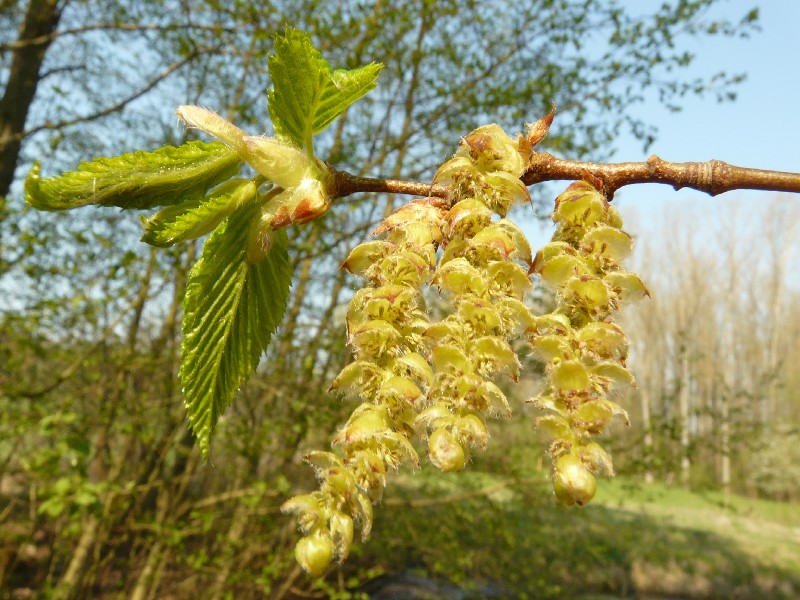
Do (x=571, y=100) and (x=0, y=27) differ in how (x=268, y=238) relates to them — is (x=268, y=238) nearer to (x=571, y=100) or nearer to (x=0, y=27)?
(x=571, y=100)

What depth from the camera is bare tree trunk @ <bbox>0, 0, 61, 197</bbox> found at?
11.3 ft

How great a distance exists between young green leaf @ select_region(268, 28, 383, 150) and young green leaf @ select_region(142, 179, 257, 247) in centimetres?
6

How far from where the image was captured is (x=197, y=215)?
1.79 ft

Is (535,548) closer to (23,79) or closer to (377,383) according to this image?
(23,79)

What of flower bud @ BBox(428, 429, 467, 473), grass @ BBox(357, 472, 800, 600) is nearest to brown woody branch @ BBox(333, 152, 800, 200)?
flower bud @ BBox(428, 429, 467, 473)

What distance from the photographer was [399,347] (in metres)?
0.46

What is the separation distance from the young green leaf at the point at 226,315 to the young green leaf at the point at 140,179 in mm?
45

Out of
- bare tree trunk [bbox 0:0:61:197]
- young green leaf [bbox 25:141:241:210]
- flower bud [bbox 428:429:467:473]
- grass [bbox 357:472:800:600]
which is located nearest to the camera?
flower bud [bbox 428:429:467:473]

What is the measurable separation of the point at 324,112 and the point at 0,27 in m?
5.32

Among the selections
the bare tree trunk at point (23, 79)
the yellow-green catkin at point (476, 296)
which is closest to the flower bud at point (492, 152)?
the yellow-green catkin at point (476, 296)

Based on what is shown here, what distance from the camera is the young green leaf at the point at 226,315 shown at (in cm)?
57

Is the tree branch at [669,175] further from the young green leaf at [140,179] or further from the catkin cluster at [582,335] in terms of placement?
the young green leaf at [140,179]

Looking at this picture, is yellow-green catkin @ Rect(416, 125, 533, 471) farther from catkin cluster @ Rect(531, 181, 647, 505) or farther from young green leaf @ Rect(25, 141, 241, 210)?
young green leaf @ Rect(25, 141, 241, 210)

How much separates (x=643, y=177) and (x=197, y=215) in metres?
0.39
